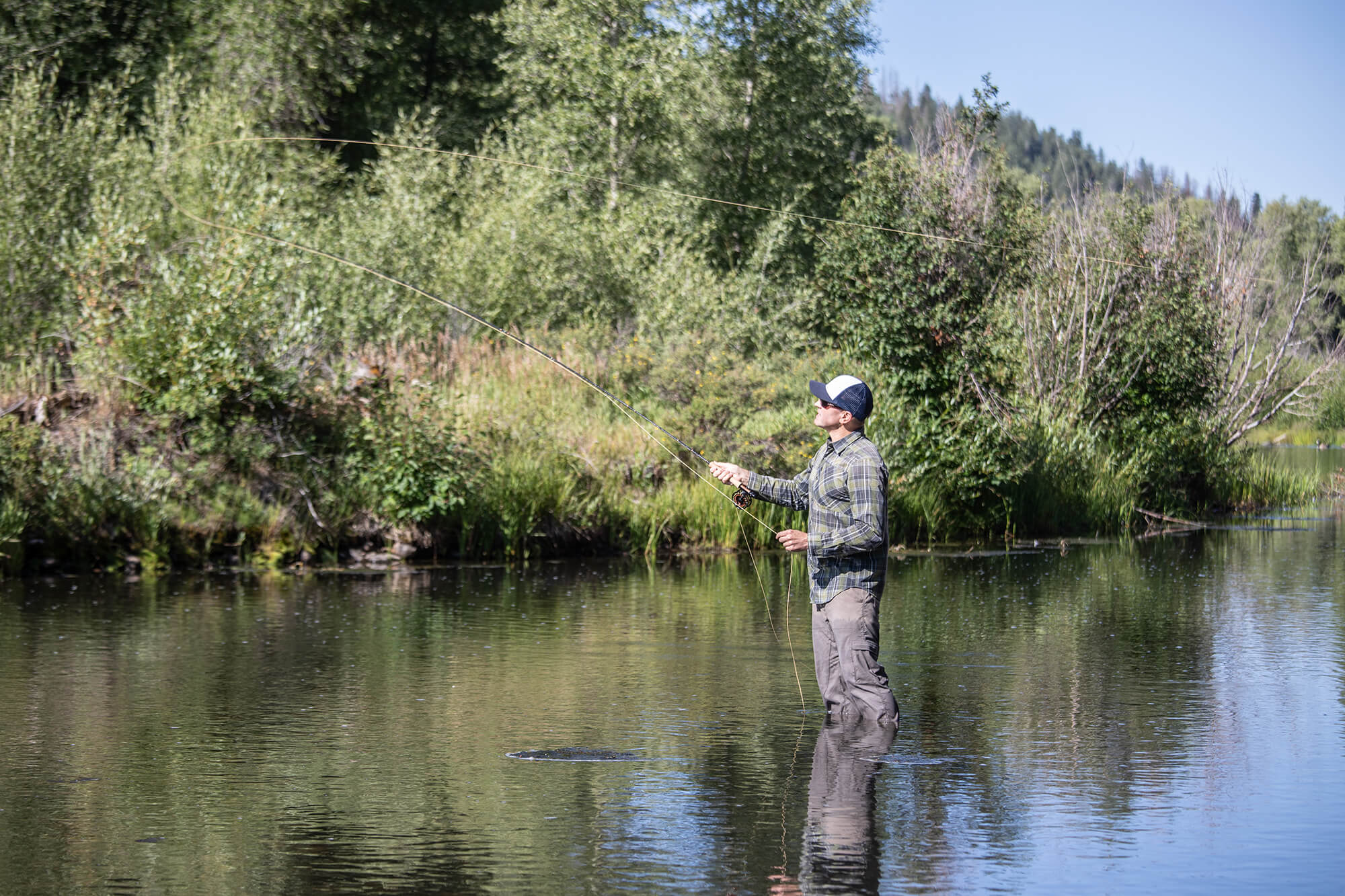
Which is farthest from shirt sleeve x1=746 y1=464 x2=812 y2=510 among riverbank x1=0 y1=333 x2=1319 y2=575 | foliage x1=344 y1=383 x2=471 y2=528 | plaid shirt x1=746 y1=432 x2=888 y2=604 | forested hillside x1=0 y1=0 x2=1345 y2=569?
foliage x1=344 y1=383 x2=471 y2=528

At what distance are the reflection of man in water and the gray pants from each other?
117 millimetres

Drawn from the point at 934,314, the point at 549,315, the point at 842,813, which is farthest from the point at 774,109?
the point at 842,813

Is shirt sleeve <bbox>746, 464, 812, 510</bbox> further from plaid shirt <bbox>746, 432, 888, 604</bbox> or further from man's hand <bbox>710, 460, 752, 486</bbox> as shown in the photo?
plaid shirt <bbox>746, 432, 888, 604</bbox>

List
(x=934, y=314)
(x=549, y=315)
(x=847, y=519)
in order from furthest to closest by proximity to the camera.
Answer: (x=549, y=315) → (x=934, y=314) → (x=847, y=519)

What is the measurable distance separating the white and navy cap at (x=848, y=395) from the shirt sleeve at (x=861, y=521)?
28 centimetres

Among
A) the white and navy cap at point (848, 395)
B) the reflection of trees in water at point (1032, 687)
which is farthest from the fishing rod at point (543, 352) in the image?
the reflection of trees in water at point (1032, 687)

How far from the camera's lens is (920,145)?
2009 cm

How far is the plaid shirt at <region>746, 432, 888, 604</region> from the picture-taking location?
7.13 meters

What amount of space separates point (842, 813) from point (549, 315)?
62.2 feet

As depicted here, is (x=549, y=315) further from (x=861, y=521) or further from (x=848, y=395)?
(x=861, y=521)

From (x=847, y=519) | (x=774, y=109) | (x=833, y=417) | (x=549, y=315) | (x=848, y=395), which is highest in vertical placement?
(x=774, y=109)

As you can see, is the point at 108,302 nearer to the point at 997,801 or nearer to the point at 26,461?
the point at 26,461

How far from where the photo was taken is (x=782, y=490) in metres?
7.66

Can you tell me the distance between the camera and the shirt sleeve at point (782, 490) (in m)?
7.61
